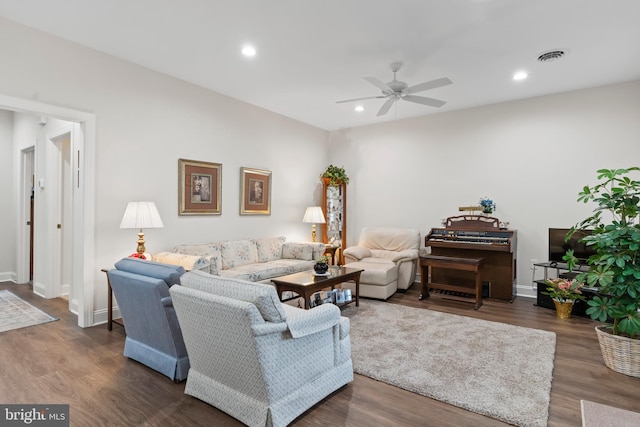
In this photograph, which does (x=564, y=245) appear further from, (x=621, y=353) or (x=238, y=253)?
(x=238, y=253)

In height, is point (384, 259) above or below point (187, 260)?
below

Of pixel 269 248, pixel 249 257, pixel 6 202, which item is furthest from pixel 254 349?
pixel 6 202

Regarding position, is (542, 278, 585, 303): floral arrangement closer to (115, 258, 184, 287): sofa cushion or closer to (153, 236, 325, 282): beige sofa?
(153, 236, 325, 282): beige sofa

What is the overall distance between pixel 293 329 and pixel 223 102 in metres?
4.11

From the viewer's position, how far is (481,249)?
4914 millimetres

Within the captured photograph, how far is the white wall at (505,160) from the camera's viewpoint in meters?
4.80

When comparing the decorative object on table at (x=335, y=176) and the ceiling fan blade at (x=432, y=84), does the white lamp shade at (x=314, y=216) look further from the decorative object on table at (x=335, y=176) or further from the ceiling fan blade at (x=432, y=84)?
the ceiling fan blade at (x=432, y=84)

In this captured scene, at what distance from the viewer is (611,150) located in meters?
4.75

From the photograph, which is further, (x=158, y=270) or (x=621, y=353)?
(x=621, y=353)

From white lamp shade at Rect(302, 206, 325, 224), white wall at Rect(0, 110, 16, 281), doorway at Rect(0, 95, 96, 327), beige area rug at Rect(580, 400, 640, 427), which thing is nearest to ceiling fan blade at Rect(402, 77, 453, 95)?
beige area rug at Rect(580, 400, 640, 427)

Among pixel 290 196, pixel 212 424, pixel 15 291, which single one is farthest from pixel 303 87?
pixel 15 291

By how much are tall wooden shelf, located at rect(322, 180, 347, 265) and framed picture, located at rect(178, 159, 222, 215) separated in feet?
8.13

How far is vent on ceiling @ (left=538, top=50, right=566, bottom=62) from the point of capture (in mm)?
3732

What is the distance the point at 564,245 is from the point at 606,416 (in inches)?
116
